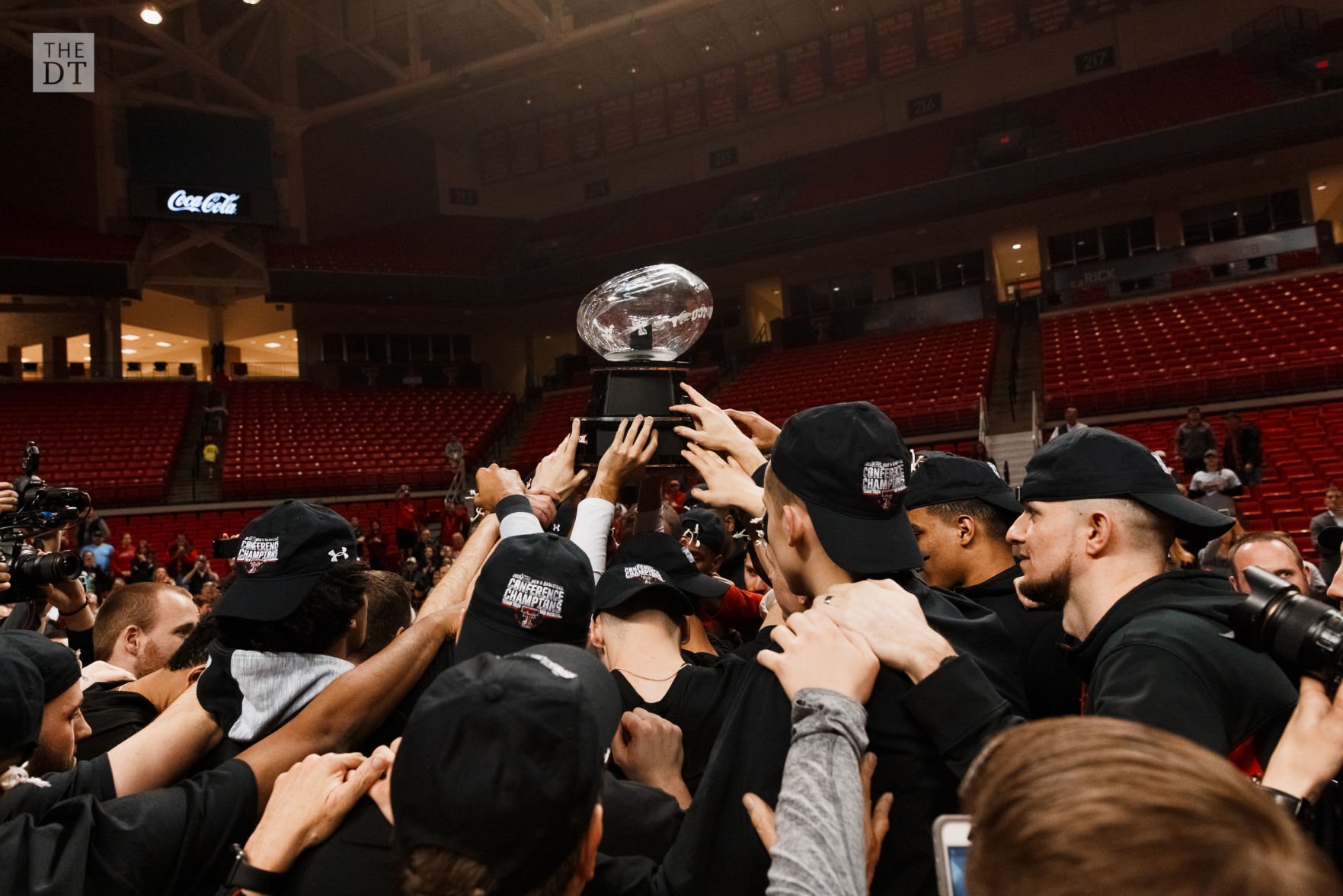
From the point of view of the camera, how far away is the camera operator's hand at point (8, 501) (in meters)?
3.51

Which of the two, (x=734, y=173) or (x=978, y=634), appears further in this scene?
(x=734, y=173)

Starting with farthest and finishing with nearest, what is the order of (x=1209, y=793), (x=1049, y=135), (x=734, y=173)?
→ (x=734, y=173), (x=1049, y=135), (x=1209, y=793)

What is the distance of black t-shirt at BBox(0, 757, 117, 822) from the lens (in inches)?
60.7

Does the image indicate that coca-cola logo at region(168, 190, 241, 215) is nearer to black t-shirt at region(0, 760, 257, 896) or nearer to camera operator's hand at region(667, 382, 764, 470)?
camera operator's hand at region(667, 382, 764, 470)

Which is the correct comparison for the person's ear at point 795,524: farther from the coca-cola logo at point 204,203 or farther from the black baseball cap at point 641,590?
the coca-cola logo at point 204,203

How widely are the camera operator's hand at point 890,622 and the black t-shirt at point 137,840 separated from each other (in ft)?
3.56

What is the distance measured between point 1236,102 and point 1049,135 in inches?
129

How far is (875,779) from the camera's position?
123 cm

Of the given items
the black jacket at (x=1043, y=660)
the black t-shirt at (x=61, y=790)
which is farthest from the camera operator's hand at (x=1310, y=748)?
the black t-shirt at (x=61, y=790)

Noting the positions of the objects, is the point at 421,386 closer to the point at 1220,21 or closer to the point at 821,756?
the point at 1220,21

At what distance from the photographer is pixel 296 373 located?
24328mm

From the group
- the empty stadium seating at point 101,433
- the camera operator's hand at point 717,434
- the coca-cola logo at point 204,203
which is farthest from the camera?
the coca-cola logo at point 204,203

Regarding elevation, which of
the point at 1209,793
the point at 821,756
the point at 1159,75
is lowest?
the point at 821,756

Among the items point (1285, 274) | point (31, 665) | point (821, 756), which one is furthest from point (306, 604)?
point (1285, 274)
